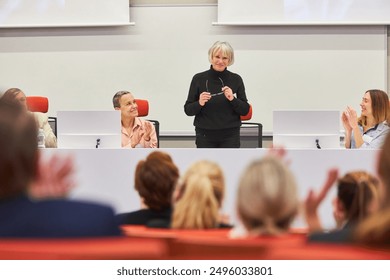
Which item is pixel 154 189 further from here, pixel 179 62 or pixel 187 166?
pixel 179 62

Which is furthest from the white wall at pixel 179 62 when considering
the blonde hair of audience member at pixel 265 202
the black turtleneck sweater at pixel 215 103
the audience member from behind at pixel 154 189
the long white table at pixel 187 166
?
the blonde hair of audience member at pixel 265 202

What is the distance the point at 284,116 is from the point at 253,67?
9.16 ft

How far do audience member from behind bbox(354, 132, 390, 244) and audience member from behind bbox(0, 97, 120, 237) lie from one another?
389 mm

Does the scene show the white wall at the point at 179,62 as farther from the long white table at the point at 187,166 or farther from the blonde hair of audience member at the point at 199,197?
the blonde hair of audience member at the point at 199,197

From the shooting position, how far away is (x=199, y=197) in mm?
983

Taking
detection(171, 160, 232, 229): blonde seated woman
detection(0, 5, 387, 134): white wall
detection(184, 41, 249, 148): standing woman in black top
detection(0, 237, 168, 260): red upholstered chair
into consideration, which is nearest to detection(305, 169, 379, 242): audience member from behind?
detection(171, 160, 232, 229): blonde seated woman

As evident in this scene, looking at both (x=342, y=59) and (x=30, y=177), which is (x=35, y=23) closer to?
(x=342, y=59)

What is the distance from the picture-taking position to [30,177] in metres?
0.90

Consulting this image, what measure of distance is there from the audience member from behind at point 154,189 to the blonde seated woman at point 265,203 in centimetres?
14

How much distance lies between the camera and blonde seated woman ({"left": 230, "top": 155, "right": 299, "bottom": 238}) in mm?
881

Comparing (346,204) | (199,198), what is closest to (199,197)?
(199,198)

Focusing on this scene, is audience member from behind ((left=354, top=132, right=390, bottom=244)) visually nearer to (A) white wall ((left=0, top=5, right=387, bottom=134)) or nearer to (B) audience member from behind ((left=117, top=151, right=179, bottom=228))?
(B) audience member from behind ((left=117, top=151, right=179, bottom=228))

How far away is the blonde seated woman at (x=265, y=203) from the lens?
881 mm

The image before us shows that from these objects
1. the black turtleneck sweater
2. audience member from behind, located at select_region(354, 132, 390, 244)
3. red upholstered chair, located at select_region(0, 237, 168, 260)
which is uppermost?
the black turtleneck sweater
